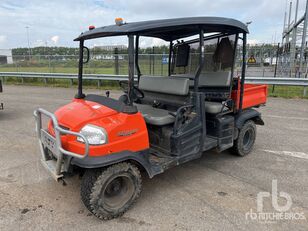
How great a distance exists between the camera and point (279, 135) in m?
5.14

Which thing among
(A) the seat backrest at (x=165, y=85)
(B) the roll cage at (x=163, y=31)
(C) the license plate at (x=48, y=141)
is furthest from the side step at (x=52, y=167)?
(A) the seat backrest at (x=165, y=85)

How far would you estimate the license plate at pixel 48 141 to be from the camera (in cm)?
261

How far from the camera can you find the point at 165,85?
3.52 meters

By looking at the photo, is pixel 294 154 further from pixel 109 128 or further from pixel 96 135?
pixel 96 135

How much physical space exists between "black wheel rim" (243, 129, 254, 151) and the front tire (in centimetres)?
235

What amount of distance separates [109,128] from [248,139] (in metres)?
2.86

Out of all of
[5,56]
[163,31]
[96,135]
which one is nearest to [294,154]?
[163,31]

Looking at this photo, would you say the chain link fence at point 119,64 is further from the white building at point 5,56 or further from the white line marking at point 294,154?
the white line marking at point 294,154

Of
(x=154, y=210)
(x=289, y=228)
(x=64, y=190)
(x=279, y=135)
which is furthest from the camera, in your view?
(x=279, y=135)

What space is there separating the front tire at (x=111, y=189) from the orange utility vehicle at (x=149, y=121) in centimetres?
1

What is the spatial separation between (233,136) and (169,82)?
139 cm

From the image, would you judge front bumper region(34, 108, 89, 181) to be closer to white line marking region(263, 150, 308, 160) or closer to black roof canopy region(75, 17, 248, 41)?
black roof canopy region(75, 17, 248, 41)

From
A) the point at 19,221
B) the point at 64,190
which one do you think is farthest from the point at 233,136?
the point at 19,221

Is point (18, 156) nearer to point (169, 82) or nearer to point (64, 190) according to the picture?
point (64, 190)
